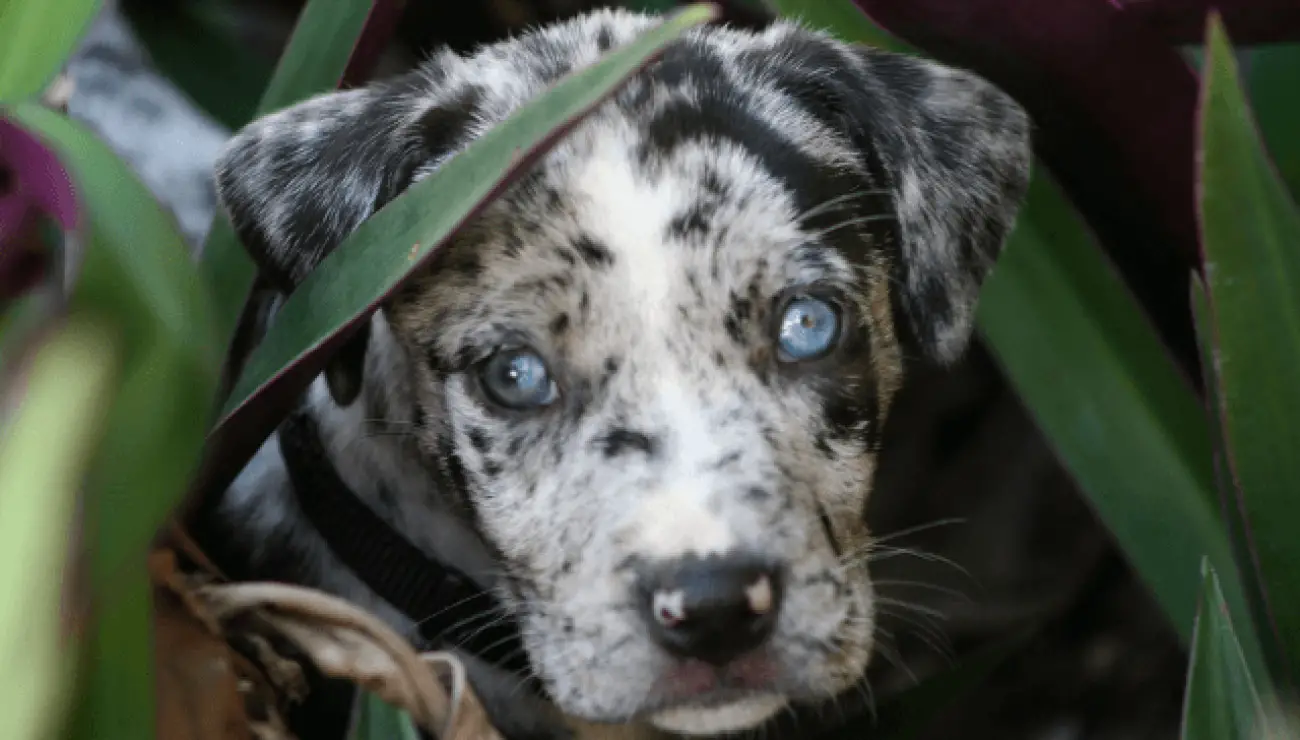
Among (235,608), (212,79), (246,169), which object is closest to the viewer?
(235,608)

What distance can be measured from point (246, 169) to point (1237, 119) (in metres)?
0.85

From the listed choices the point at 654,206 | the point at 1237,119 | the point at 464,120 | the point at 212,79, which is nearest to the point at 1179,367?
the point at 1237,119

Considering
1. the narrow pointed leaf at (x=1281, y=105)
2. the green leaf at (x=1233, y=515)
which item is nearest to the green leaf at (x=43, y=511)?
the green leaf at (x=1233, y=515)

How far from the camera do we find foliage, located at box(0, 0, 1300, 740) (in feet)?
2.72

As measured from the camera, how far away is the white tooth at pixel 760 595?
1.08m

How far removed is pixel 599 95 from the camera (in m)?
0.88

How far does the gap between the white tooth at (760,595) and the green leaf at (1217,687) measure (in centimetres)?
30

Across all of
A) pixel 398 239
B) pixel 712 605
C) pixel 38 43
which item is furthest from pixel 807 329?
pixel 38 43

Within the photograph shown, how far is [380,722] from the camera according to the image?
3.23 feet

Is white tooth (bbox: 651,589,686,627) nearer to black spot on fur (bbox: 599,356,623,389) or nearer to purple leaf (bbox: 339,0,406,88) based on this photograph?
black spot on fur (bbox: 599,356,623,389)

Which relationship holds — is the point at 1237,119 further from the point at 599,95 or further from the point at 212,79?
the point at 212,79

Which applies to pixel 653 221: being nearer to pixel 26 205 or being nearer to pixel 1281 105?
pixel 26 205

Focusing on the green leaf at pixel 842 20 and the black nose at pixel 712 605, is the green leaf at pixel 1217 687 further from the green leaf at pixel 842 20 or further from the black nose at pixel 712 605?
the green leaf at pixel 842 20

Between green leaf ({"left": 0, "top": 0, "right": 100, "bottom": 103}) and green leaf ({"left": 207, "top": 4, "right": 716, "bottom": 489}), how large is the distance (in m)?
0.25
